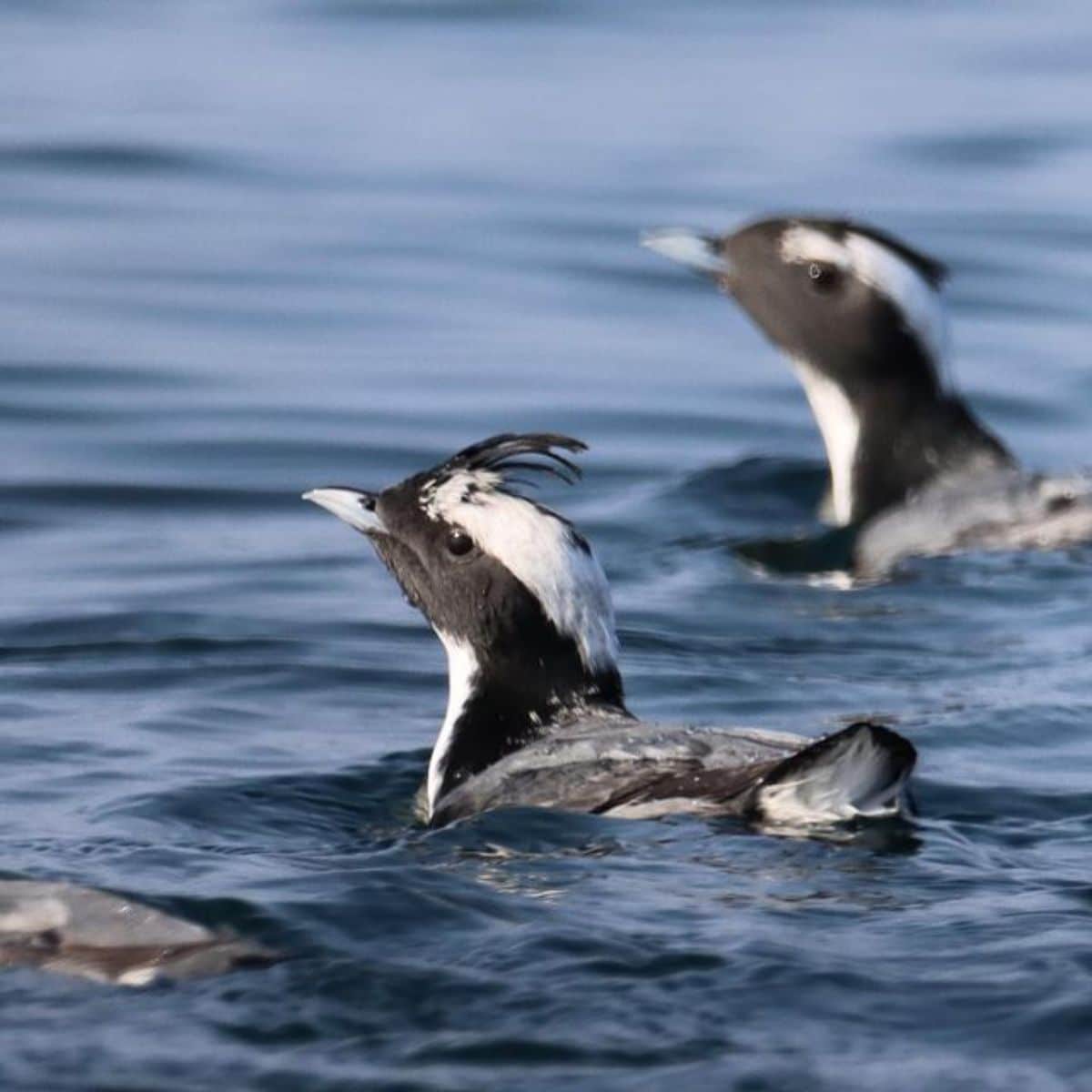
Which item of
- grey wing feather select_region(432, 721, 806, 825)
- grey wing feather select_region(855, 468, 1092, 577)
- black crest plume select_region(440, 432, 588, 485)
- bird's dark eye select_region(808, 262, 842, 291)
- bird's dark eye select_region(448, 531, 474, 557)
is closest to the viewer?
grey wing feather select_region(432, 721, 806, 825)

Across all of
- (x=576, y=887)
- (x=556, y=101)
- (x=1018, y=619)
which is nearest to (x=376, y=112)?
(x=556, y=101)

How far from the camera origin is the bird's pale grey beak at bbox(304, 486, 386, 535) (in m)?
11.0

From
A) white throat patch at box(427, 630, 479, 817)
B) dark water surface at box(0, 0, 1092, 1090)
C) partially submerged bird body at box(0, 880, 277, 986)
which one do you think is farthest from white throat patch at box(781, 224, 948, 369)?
partially submerged bird body at box(0, 880, 277, 986)

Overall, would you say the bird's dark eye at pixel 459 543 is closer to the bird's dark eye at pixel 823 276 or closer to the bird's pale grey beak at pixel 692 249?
the bird's pale grey beak at pixel 692 249

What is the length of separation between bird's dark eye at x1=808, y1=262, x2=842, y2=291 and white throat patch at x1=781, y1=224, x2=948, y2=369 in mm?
36

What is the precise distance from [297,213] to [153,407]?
4807 mm

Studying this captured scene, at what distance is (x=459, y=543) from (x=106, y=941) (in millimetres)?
2784

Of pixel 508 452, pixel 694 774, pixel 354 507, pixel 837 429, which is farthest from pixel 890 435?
pixel 694 774

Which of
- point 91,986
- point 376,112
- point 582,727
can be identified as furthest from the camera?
point 376,112

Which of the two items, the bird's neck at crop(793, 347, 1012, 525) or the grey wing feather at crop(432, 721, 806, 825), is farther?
the bird's neck at crop(793, 347, 1012, 525)

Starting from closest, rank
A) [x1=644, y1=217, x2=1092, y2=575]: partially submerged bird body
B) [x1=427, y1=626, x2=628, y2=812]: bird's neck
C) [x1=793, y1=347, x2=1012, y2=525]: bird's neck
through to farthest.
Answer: [x1=427, y1=626, x2=628, y2=812]: bird's neck
[x1=644, y1=217, x2=1092, y2=575]: partially submerged bird body
[x1=793, y1=347, x2=1012, y2=525]: bird's neck

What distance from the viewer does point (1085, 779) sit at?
10.8 m

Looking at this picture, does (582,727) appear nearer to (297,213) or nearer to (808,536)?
(808,536)

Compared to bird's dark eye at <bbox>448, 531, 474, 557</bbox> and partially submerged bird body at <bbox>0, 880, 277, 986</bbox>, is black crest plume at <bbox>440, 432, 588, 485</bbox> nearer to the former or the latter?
bird's dark eye at <bbox>448, 531, 474, 557</bbox>
